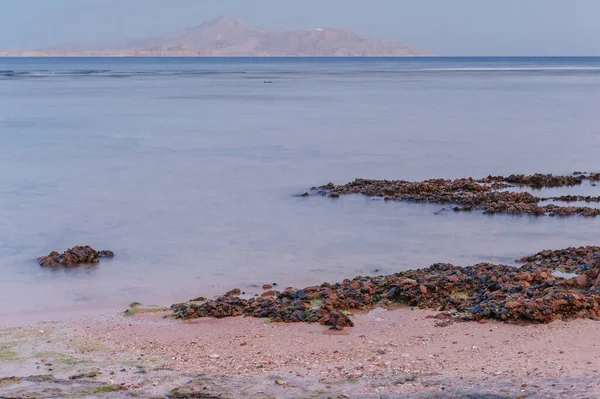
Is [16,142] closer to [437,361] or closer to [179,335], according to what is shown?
[179,335]

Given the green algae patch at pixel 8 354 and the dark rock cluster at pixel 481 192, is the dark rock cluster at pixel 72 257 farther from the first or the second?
the dark rock cluster at pixel 481 192

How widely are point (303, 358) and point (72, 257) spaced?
20.0ft

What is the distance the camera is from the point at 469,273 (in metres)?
12.0

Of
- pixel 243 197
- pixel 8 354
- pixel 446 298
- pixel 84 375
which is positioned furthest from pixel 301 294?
pixel 243 197

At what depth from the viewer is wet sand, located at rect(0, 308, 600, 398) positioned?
25.7 ft

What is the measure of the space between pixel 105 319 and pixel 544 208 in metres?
10.2

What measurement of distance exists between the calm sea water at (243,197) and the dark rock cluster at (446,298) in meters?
1.30

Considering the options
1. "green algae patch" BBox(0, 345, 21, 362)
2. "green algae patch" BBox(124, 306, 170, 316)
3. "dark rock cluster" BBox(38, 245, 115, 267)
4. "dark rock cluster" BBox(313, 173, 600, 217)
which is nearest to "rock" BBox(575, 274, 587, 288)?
"green algae patch" BBox(124, 306, 170, 316)

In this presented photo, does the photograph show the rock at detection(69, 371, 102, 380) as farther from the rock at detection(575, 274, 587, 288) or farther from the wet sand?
the rock at detection(575, 274, 587, 288)

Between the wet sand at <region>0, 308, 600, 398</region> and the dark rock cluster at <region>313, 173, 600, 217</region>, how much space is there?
25.3 feet

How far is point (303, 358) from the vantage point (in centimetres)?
906

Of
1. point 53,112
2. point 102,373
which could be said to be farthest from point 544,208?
point 53,112

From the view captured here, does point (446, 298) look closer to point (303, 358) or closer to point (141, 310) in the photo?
point (303, 358)

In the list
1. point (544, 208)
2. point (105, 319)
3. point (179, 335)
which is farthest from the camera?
point (544, 208)
